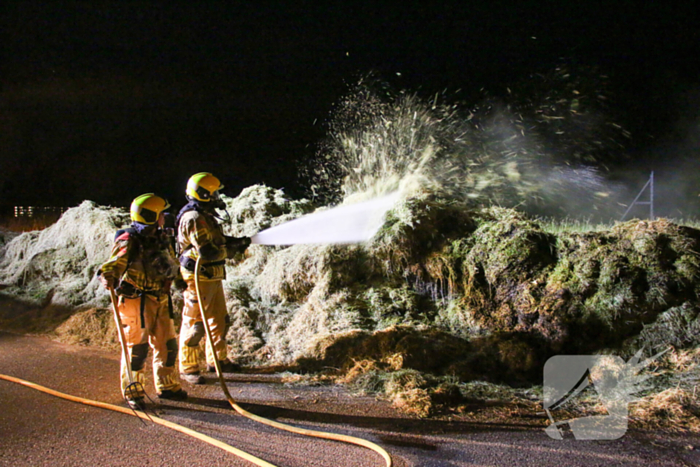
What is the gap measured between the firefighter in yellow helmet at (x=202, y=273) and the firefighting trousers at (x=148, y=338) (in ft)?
1.38

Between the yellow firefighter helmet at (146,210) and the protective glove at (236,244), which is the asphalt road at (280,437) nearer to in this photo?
the protective glove at (236,244)

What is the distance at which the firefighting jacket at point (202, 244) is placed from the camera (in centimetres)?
482

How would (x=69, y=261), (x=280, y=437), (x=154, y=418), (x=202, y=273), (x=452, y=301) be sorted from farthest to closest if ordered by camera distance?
(x=69, y=261) < (x=452, y=301) < (x=202, y=273) < (x=154, y=418) < (x=280, y=437)

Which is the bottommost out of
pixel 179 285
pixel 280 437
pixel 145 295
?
pixel 280 437

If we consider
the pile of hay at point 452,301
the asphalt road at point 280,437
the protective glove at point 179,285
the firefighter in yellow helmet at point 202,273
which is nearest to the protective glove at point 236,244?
the firefighter in yellow helmet at point 202,273

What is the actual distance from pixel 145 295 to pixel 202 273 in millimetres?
654

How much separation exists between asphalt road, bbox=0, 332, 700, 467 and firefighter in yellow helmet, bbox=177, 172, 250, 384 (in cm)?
42

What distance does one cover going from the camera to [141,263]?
4434 mm

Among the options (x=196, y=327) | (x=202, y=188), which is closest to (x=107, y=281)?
(x=196, y=327)

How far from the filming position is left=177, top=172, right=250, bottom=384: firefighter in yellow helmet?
16.2ft

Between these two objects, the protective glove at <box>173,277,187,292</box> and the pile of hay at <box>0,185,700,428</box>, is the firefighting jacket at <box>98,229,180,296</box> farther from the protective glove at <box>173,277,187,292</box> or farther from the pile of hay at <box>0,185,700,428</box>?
the protective glove at <box>173,277,187,292</box>

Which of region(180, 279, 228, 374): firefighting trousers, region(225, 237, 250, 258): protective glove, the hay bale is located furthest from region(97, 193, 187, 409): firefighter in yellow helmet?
the hay bale

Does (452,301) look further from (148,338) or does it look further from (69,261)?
(69,261)

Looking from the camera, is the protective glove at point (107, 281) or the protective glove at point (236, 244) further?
the protective glove at point (236, 244)
